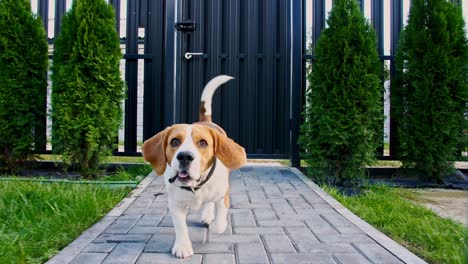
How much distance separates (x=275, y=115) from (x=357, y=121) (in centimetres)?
161

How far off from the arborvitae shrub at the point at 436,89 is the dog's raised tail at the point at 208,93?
2.85m

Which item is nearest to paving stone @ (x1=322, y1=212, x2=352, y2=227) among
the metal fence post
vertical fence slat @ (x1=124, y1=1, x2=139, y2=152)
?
the metal fence post

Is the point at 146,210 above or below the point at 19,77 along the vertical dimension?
below

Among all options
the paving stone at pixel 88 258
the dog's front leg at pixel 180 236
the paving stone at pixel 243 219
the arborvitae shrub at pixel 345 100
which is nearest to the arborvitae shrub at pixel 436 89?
the arborvitae shrub at pixel 345 100

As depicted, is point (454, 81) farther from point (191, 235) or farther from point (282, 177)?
point (191, 235)

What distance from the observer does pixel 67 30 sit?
4.70m

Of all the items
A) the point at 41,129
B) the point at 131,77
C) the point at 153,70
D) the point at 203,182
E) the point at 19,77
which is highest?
the point at 153,70

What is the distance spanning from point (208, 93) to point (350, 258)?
2.10 meters

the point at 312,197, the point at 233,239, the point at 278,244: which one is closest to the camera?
the point at 278,244

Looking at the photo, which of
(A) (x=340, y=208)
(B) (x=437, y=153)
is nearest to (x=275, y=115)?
(B) (x=437, y=153)

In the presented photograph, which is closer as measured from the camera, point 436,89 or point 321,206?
point 321,206

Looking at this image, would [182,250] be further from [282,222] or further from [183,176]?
[282,222]

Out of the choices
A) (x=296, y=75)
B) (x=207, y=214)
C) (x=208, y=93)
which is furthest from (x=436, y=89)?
(x=207, y=214)

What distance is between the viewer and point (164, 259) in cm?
212
